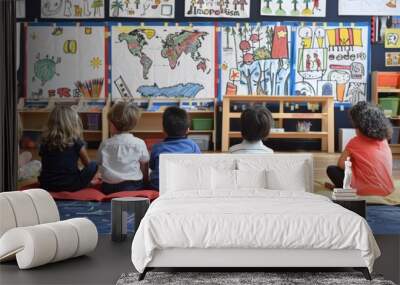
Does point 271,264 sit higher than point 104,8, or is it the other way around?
point 104,8

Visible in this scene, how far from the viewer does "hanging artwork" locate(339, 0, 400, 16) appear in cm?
836

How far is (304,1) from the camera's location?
331 inches

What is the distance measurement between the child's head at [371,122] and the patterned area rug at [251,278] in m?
2.63

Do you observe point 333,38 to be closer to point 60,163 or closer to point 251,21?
point 251,21

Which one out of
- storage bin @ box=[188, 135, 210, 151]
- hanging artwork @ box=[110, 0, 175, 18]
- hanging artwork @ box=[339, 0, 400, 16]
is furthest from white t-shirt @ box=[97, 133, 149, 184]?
hanging artwork @ box=[339, 0, 400, 16]

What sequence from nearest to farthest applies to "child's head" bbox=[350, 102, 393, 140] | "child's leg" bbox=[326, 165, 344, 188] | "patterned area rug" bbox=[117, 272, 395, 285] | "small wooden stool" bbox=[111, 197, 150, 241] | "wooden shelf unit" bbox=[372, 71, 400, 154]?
"patterned area rug" bbox=[117, 272, 395, 285]
"small wooden stool" bbox=[111, 197, 150, 241]
"child's head" bbox=[350, 102, 393, 140]
"child's leg" bbox=[326, 165, 344, 188]
"wooden shelf unit" bbox=[372, 71, 400, 154]

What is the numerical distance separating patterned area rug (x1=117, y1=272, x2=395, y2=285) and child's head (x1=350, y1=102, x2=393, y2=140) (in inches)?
104

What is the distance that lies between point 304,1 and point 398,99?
5.43ft

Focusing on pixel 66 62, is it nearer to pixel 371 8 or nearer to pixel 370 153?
pixel 371 8

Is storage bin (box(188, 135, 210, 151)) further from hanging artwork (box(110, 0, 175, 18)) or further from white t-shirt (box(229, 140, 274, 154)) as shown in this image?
white t-shirt (box(229, 140, 274, 154))

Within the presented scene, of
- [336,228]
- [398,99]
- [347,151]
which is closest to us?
[336,228]

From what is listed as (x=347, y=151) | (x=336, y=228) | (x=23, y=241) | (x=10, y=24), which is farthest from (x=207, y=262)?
(x=10, y=24)

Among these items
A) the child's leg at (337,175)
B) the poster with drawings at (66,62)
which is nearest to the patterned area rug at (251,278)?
the child's leg at (337,175)

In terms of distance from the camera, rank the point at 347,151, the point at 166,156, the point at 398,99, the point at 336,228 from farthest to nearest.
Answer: the point at 398,99 → the point at 347,151 → the point at 166,156 → the point at 336,228
